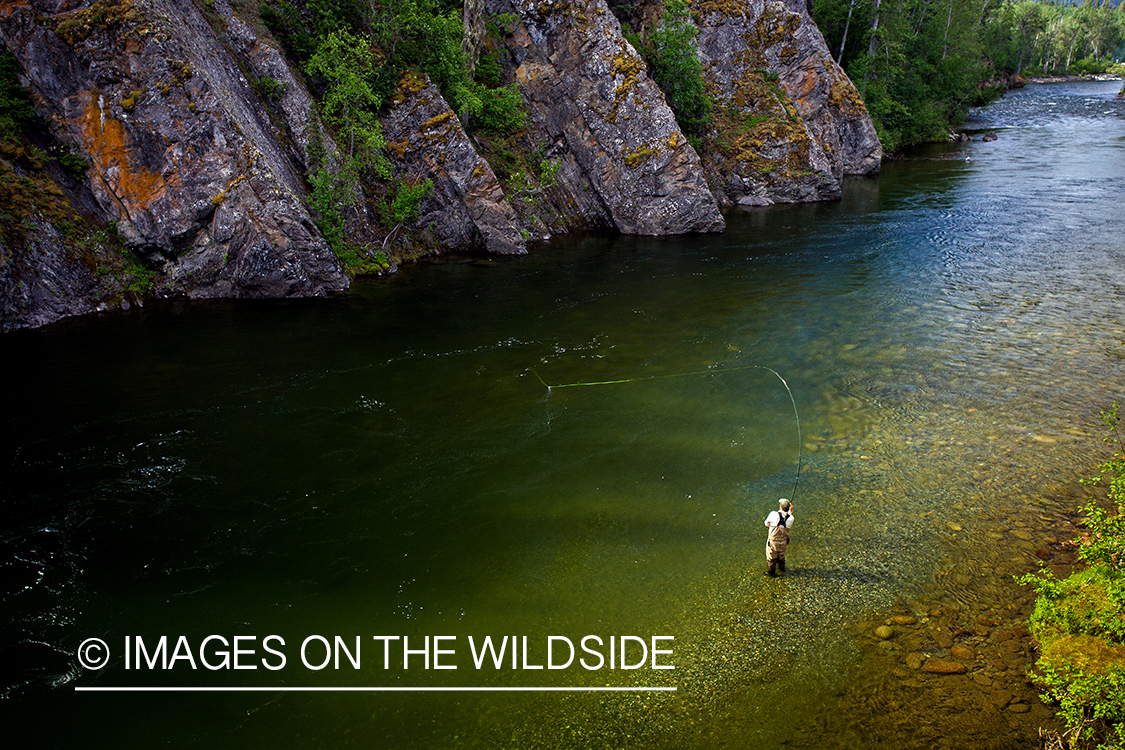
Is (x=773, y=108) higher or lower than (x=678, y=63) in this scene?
lower

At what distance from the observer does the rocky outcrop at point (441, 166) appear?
2823 centimetres

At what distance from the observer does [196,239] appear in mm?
22781

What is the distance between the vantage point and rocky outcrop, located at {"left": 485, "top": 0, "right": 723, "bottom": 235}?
33.1 m

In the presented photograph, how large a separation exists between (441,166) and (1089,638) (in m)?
26.4

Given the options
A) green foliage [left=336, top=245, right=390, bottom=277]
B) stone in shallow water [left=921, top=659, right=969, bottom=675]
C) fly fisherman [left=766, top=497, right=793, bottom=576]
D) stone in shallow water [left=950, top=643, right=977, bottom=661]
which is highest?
green foliage [left=336, top=245, right=390, bottom=277]

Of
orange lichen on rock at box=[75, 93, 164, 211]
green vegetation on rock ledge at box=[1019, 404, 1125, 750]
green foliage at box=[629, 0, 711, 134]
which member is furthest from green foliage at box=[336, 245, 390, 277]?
green vegetation on rock ledge at box=[1019, 404, 1125, 750]

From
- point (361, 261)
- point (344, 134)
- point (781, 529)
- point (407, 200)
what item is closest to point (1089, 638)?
point (781, 529)

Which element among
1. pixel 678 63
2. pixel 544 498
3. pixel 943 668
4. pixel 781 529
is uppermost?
pixel 678 63

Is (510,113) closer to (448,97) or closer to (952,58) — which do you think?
(448,97)

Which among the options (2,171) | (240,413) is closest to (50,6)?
(2,171)

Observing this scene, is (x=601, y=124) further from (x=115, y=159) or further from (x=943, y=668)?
(x=943, y=668)

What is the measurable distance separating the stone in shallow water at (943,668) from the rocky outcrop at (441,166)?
80.3 ft

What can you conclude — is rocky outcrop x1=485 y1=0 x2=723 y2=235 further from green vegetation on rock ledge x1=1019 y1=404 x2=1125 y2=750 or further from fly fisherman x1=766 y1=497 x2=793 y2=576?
green vegetation on rock ledge x1=1019 y1=404 x2=1125 y2=750

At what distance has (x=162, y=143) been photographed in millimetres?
22297
